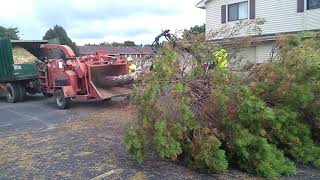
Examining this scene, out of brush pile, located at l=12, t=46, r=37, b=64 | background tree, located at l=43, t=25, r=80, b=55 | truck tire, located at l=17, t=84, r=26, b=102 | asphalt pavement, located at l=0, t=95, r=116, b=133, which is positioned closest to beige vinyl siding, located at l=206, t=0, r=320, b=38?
asphalt pavement, located at l=0, t=95, r=116, b=133

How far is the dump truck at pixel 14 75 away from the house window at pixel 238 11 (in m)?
10.5

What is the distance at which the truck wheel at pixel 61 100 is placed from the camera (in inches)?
486

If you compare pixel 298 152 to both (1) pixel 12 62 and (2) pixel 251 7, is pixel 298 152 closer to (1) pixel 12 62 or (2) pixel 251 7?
(1) pixel 12 62

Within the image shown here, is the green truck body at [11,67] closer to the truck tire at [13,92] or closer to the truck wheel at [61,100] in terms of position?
the truck tire at [13,92]

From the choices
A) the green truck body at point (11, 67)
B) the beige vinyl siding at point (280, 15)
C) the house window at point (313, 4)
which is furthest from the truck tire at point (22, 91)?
the house window at point (313, 4)

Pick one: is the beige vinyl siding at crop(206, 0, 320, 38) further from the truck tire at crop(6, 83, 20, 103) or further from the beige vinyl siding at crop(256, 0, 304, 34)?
the truck tire at crop(6, 83, 20, 103)

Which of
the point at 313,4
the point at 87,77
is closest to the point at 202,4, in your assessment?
the point at 313,4

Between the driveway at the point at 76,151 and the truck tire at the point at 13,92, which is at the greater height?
the truck tire at the point at 13,92

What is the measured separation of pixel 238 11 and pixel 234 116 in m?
15.7

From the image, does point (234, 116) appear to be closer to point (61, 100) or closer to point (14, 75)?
point (61, 100)

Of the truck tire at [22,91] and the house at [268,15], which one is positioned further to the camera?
the house at [268,15]

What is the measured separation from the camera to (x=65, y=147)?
7.51m

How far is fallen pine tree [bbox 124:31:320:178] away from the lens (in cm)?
591

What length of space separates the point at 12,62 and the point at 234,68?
9.37 meters
